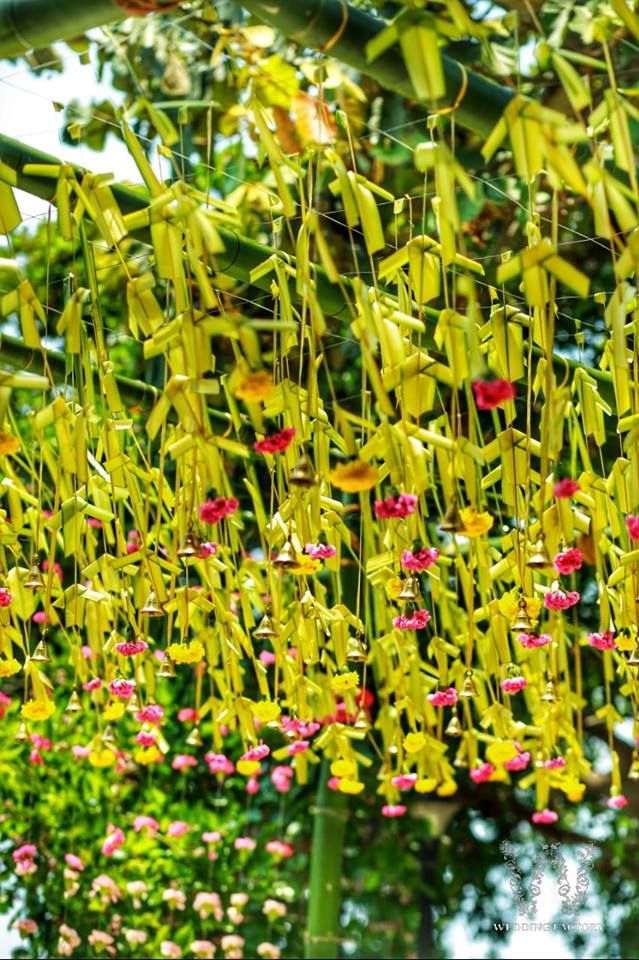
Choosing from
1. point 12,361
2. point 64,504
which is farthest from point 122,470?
point 12,361

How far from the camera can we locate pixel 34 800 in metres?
3.05

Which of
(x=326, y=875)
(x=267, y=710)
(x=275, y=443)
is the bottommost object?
(x=326, y=875)

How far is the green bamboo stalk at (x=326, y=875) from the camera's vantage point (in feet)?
9.02

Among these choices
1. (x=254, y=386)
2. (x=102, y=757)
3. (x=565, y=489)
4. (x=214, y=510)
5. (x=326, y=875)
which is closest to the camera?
(x=254, y=386)

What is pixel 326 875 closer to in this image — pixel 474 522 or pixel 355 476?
pixel 474 522

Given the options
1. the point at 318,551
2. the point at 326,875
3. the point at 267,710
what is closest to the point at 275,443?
the point at 318,551

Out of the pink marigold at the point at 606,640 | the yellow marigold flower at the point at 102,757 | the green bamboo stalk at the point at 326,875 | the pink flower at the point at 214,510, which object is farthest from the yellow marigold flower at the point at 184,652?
the green bamboo stalk at the point at 326,875

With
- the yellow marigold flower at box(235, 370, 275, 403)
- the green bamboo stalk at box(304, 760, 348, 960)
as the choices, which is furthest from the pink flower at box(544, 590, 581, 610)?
the green bamboo stalk at box(304, 760, 348, 960)

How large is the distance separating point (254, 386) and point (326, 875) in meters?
2.05

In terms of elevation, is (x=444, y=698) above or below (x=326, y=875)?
above

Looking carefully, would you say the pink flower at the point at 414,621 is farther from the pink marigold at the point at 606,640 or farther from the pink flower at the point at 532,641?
the pink marigold at the point at 606,640

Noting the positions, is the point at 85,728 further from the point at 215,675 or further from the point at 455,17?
the point at 455,17

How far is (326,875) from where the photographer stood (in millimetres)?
2783

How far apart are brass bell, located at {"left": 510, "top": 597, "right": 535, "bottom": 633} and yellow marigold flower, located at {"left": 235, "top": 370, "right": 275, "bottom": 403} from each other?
1.75 feet
